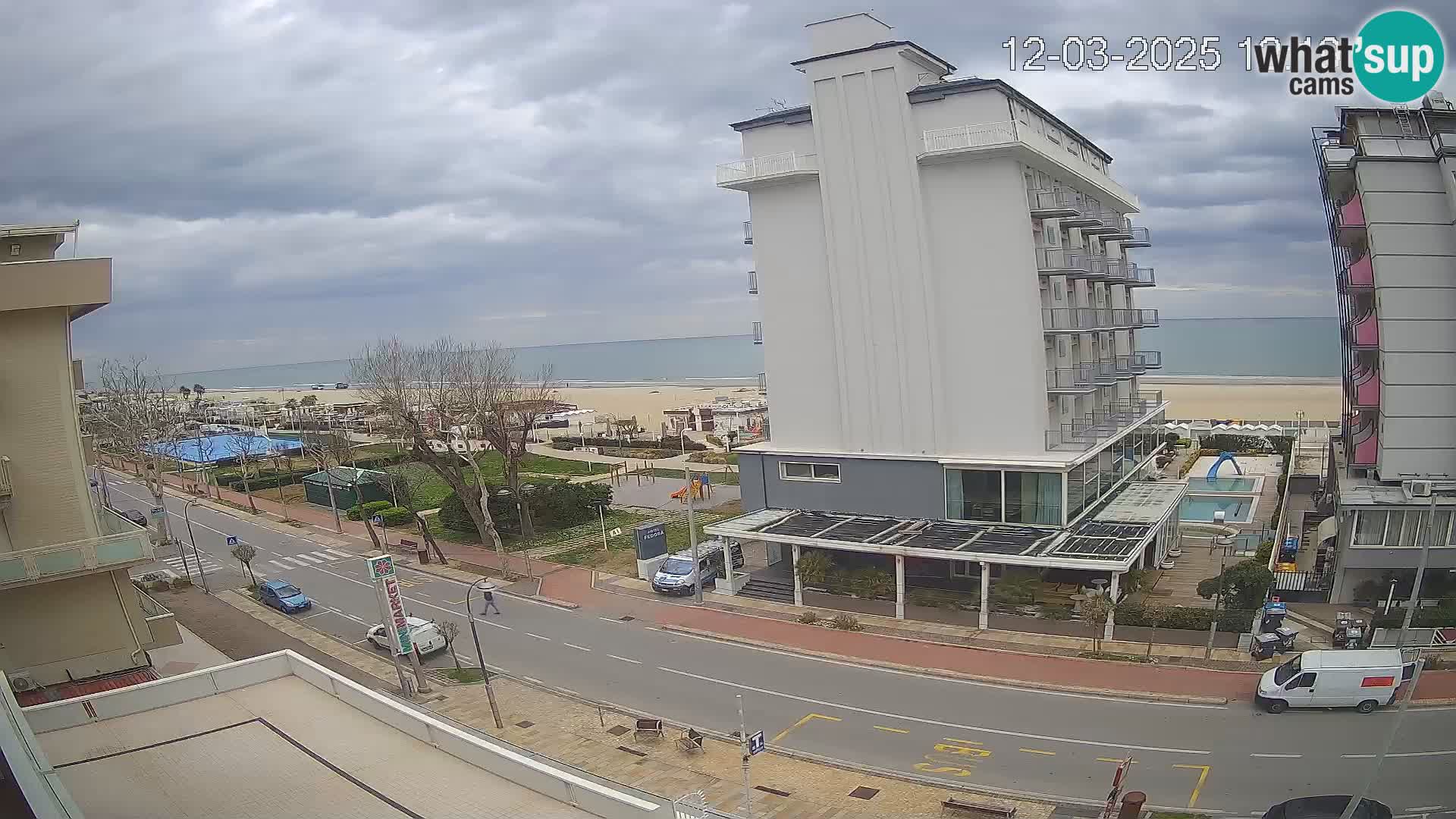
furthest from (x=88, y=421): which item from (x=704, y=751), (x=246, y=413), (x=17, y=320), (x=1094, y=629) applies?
(x=1094, y=629)

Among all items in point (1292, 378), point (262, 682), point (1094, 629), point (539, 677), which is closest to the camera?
point (262, 682)

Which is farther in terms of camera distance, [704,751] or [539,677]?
[539,677]

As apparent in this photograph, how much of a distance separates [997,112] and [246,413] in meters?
103

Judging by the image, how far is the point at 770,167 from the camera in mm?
33531

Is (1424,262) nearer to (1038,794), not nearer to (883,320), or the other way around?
(883,320)

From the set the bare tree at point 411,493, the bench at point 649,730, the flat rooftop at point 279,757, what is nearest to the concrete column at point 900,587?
the bench at point 649,730

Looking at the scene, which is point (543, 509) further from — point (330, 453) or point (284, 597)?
point (330, 453)

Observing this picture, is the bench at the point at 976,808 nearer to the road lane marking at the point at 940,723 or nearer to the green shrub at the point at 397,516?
Result: the road lane marking at the point at 940,723

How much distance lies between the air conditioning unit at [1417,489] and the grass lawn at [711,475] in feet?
114

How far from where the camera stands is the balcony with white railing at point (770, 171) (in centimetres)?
3281

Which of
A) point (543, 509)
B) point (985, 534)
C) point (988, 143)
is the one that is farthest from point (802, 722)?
point (543, 509)

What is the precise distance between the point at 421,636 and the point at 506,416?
823 inches

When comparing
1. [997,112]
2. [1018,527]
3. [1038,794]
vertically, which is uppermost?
[997,112]

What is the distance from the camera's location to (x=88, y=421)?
211 feet
